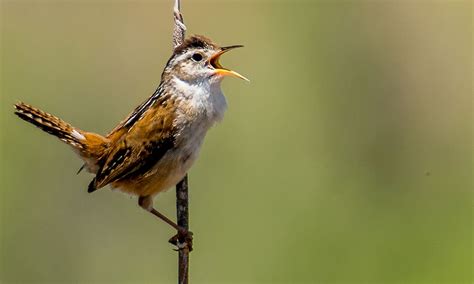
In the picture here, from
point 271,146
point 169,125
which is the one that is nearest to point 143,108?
point 169,125

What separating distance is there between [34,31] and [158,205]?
268 centimetres

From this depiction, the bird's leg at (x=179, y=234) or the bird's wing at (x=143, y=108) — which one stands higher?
the bird's wing at (x=143, y=108)

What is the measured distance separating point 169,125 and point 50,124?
71 cm

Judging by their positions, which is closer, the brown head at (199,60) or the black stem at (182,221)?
the black stem at (182,221)

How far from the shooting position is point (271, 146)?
27.0 ft

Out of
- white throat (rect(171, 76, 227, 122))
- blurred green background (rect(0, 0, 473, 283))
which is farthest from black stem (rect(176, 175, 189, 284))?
blurred green background (rect(0, 0, 473, 283))

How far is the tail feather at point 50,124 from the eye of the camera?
5309 mm

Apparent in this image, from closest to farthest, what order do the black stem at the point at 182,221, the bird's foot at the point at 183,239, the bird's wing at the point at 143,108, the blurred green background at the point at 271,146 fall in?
1. the black stem at the point at 182,221
2. the bird's foot at the point at 183,239
3. the bird's wing at the point at 143,108
4. the blurred green background at the point at 271,146

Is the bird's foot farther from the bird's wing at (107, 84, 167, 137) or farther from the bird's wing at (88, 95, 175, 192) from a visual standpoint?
the bird's wing at (107, 84, 167, 137)

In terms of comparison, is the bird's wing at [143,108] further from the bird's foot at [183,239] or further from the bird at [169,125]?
the bird's foot at [183,239]

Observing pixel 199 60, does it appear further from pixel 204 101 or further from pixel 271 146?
pixel 271 146

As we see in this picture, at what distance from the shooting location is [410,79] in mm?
9336

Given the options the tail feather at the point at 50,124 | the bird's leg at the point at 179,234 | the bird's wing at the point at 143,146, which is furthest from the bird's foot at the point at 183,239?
the tail feather at the point at 50,124

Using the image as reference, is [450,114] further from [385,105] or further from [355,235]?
[355,235]
